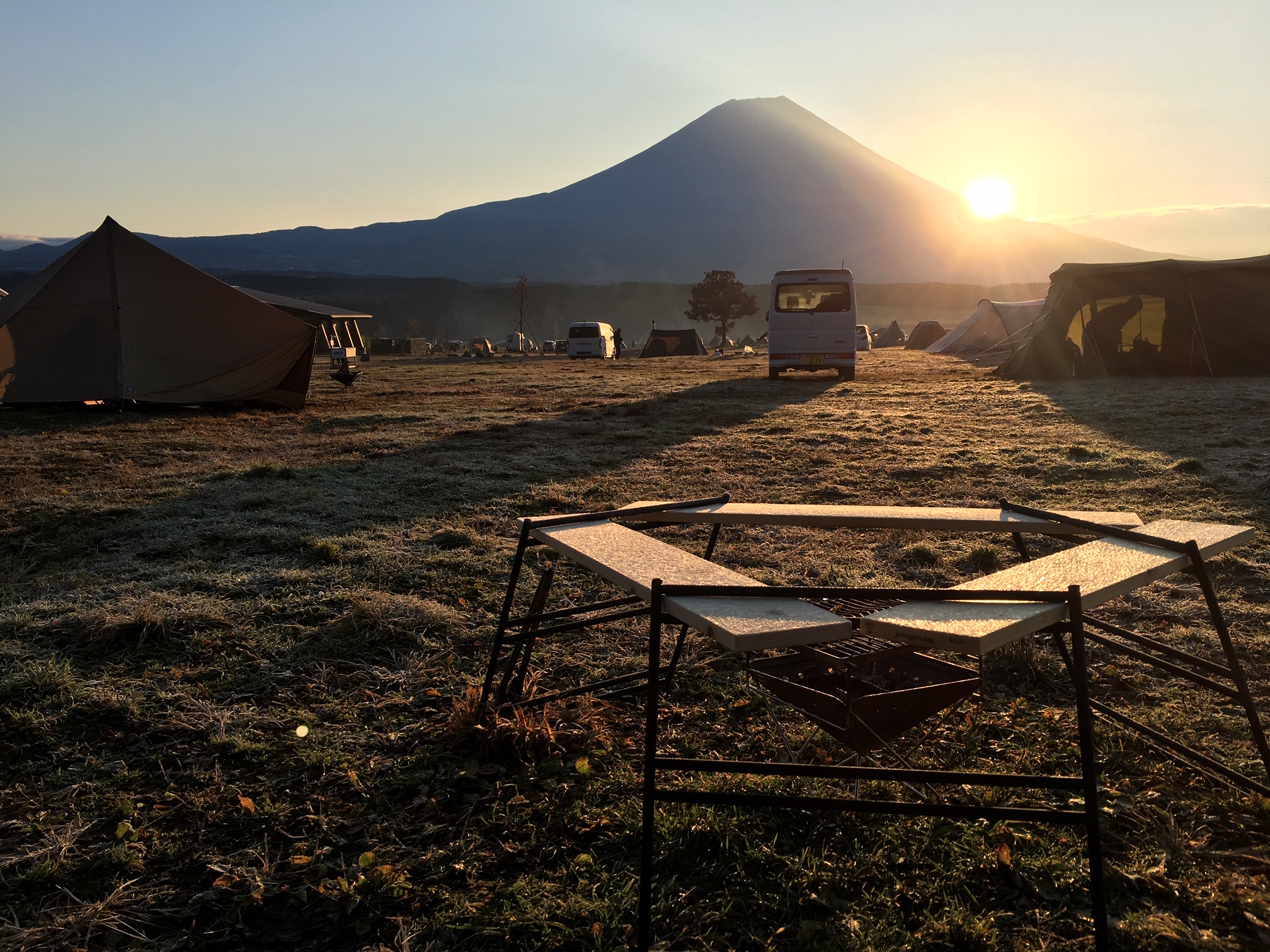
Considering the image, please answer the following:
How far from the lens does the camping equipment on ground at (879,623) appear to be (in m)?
1.64

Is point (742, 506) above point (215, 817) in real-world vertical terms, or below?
above

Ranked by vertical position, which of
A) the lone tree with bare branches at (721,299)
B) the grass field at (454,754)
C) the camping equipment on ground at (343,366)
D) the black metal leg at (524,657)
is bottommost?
the grass field at (454,754)

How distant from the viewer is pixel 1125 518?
110 inches

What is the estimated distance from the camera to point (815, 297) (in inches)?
648

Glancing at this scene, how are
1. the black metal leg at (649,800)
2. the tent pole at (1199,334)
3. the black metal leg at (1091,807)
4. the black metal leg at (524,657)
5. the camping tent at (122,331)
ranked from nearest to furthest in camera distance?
the black metal leg at (1091,807) < the black metal leg at (649,800) < the black metal leg at (524,657) < the camping tent at (122,331) < the tent pole at (1199,334)

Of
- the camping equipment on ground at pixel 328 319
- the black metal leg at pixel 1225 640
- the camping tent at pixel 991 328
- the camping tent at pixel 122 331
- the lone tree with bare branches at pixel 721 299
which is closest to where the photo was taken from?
the black metal leg at pixel 1225 640

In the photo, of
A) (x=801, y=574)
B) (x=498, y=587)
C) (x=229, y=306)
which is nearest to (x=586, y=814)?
(x=498, y=587)

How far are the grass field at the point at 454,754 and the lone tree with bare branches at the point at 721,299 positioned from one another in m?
54.1

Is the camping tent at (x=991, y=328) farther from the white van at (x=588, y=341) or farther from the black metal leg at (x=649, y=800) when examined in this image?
the black metal leg at (x=649, y=800)

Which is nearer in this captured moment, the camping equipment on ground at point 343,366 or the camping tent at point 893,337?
the camping equipment on ground at point 343,366

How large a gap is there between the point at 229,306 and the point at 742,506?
11.1 metres

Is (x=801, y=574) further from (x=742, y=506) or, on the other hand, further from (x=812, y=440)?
(x=812, y=440)

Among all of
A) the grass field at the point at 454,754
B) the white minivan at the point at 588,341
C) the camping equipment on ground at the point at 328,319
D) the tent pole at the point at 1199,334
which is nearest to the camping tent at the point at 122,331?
the grass field at the point at 454,754

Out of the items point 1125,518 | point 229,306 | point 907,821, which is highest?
point 229,306
